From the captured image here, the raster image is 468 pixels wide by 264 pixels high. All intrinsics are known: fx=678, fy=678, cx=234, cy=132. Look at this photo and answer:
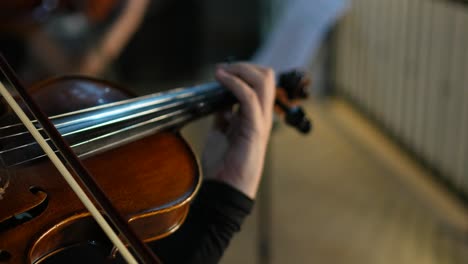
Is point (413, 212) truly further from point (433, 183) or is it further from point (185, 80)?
point (185, 80)

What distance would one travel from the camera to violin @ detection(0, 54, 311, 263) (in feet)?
2.26

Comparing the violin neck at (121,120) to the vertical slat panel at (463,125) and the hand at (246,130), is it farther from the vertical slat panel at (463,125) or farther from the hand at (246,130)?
the vertical slat panel at (463,125)

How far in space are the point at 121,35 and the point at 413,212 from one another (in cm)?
89

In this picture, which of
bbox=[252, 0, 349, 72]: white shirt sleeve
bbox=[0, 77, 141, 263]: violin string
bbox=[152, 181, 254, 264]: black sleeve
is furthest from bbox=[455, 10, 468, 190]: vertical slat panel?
bbox=[0, 77, 141, 263]: violin string

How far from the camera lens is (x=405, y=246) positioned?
1626 mm

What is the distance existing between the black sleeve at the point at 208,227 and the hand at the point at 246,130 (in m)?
0.02

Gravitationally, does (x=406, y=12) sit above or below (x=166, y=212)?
below

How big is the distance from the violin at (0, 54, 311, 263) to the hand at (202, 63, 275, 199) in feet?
0.11

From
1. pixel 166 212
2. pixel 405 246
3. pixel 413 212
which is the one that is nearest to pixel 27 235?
pixel 166 212

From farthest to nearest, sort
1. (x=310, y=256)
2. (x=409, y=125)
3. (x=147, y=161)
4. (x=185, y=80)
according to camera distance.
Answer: (x=185, y=80) → (x=409, y=125) → (x=310, y=256) → (x=147, y=161)

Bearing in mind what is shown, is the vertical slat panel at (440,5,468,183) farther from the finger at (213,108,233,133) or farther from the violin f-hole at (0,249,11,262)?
the violin f-hole at (0,249,11,262)

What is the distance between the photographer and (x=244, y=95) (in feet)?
3.04

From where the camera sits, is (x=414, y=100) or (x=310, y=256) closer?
(x=310, y=256)

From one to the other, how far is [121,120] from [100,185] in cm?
12
